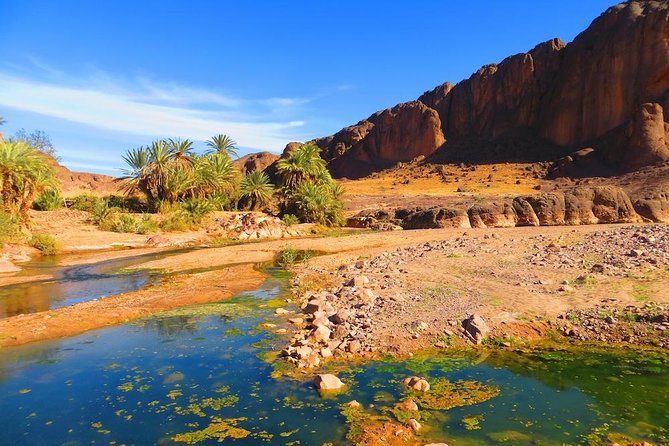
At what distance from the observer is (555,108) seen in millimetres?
71812

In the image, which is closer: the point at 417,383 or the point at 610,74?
the point at 417,383

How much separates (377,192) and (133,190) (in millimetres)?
33025

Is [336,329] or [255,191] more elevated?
[255,191]

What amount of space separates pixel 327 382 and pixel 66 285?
47.0 feet

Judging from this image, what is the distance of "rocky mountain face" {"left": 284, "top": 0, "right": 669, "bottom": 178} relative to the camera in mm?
56656

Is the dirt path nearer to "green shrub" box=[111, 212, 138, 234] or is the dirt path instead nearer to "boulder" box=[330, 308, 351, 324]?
"boulder" box=[330, 308, 351, 324]

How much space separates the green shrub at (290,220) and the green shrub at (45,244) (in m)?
17.1

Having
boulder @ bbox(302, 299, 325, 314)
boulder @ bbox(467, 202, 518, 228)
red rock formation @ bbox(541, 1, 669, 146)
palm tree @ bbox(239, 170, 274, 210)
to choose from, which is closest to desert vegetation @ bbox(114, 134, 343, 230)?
palm tree @ bbox(239, 170, 274, 210)

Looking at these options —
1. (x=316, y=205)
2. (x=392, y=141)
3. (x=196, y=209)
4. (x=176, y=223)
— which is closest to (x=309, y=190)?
(x=316, y=205)

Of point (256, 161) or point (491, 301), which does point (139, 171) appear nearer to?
point (491, 301)

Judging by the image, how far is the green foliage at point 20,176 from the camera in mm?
25828

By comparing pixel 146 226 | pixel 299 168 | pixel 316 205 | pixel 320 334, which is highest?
pixel 299 168

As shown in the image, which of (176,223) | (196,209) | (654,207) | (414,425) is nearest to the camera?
(414,425)

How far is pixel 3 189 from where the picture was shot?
86.2ft
